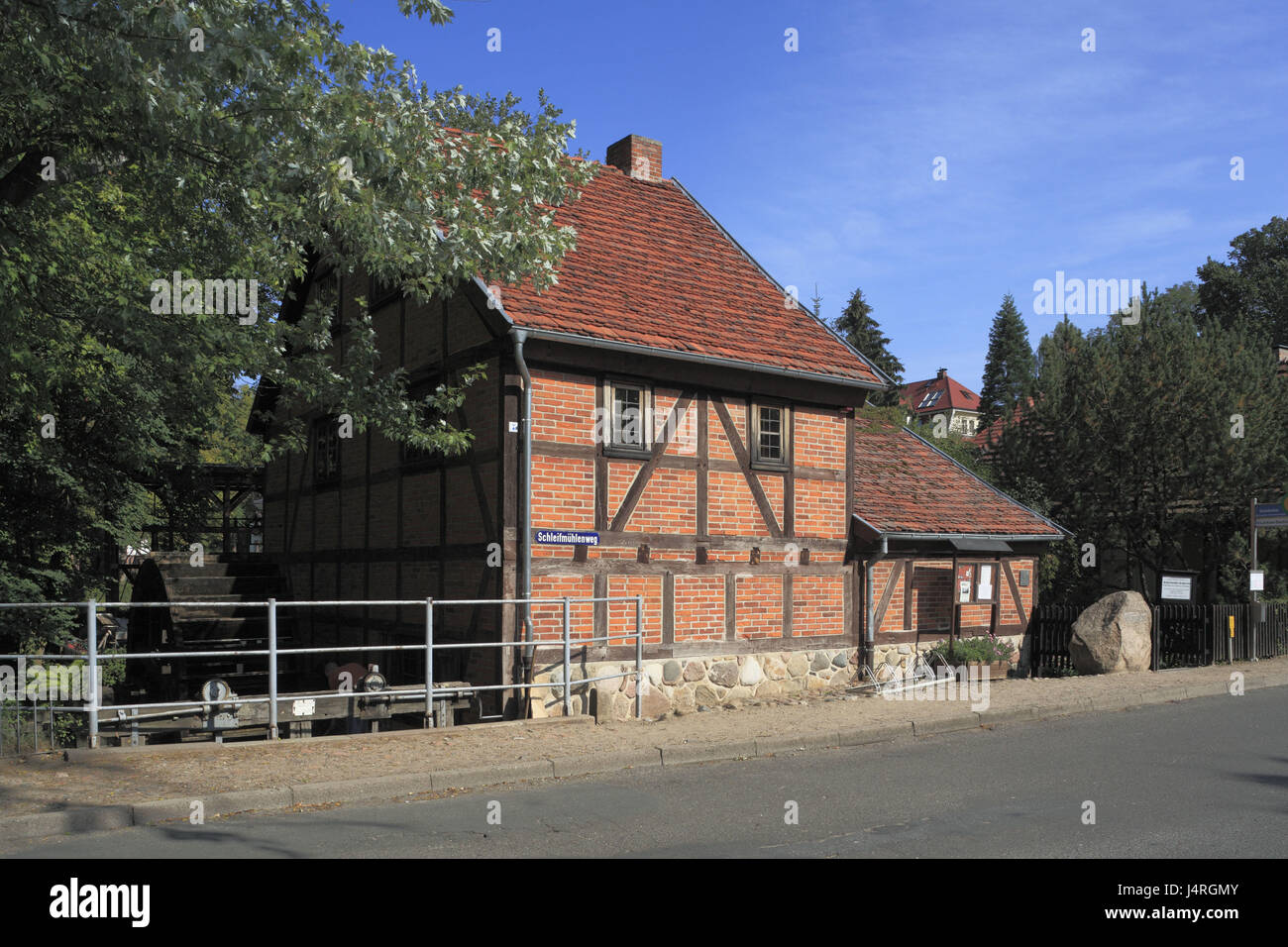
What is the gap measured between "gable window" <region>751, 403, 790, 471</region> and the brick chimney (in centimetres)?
557

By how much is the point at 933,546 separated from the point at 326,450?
1037 centimetres

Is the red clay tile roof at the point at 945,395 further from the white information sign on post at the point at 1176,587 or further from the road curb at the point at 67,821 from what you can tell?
the road curb at the point at 67,821

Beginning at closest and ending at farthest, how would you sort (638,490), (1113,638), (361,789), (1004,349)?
(361,789)
(638,490)
(1113,638)
(1004,349)

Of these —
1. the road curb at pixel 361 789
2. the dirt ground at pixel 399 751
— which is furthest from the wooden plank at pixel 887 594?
the road curb at pixel 361 789

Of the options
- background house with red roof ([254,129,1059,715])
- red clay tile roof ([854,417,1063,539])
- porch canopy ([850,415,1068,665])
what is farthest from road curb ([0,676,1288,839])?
red clay tile roof ([854,417,1063,539])

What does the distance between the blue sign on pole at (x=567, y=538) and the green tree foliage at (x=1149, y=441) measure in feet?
51.4

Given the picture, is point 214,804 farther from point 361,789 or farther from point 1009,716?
point 1009,716

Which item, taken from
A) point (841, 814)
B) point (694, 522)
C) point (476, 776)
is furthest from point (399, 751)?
point (694, 522)

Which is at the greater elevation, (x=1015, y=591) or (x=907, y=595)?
(x=907, y=595)

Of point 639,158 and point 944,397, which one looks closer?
point 639,158

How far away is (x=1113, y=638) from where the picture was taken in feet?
57.4

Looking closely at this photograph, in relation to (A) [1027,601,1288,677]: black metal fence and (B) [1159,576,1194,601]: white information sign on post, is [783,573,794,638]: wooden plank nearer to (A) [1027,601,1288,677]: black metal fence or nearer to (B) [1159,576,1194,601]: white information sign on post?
(A) [1027,601,1288,677]: black metal fence

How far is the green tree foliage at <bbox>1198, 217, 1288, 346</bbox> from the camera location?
50.9m
